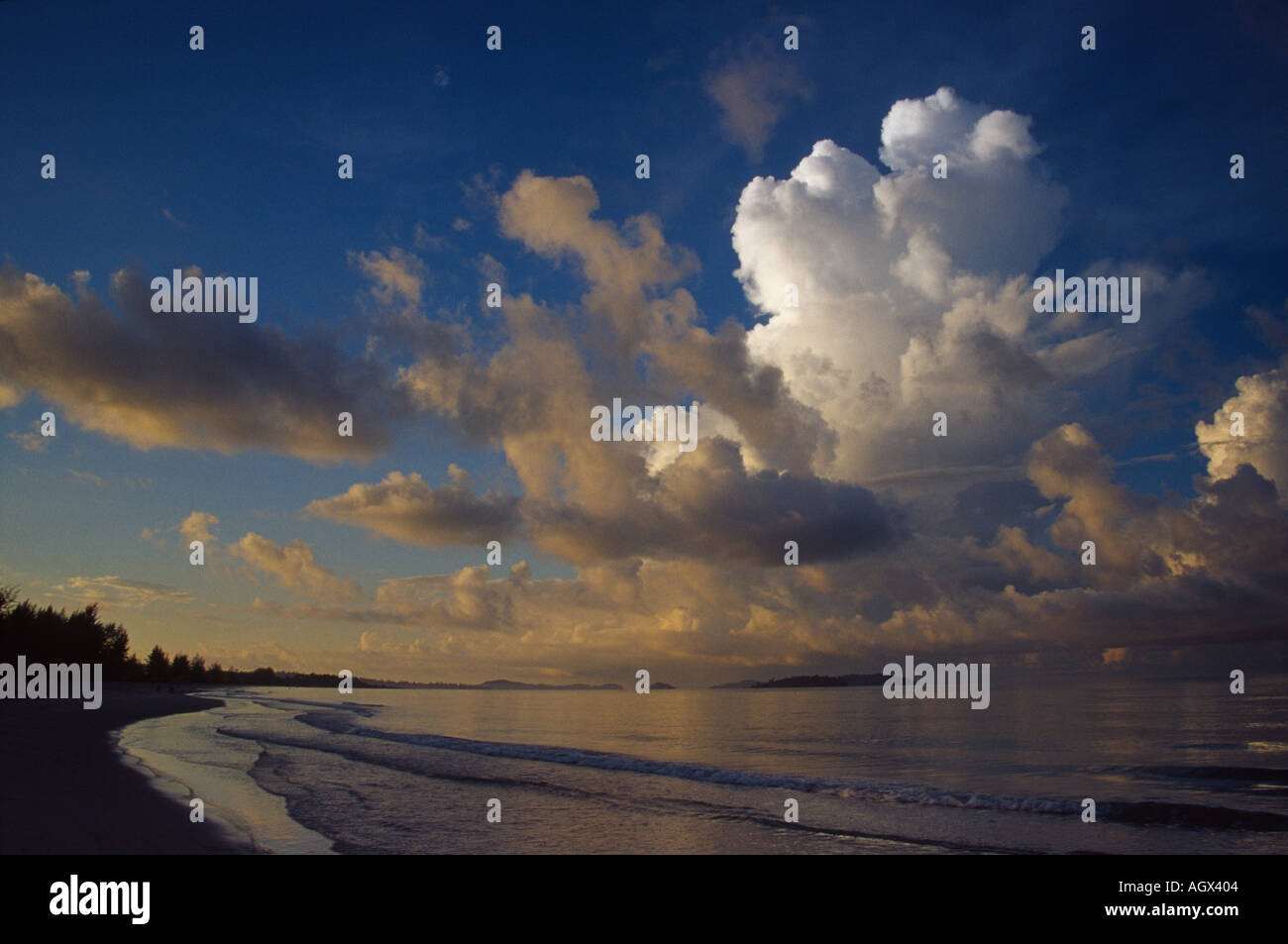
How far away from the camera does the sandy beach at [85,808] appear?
13852 millimetres

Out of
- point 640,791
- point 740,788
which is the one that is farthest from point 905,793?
point 640,791

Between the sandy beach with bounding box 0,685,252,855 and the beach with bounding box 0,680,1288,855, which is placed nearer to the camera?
the sandy beach with bounding box 0,685,252,855

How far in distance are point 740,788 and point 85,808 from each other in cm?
2049

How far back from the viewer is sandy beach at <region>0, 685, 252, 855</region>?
13852mm

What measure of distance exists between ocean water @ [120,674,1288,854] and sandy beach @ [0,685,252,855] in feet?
4.14

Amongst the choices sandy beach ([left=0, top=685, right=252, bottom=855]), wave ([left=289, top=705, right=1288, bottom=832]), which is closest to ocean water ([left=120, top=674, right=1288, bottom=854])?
wave ([left=289, top=705, right=1288, bottom=832])

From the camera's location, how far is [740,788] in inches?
1065

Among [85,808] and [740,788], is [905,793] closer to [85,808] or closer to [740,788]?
[740,788]

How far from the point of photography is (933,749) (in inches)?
1577

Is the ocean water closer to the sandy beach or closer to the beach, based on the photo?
the beach

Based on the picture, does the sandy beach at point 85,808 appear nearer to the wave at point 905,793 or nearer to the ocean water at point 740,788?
the ocean water at point 740,788
